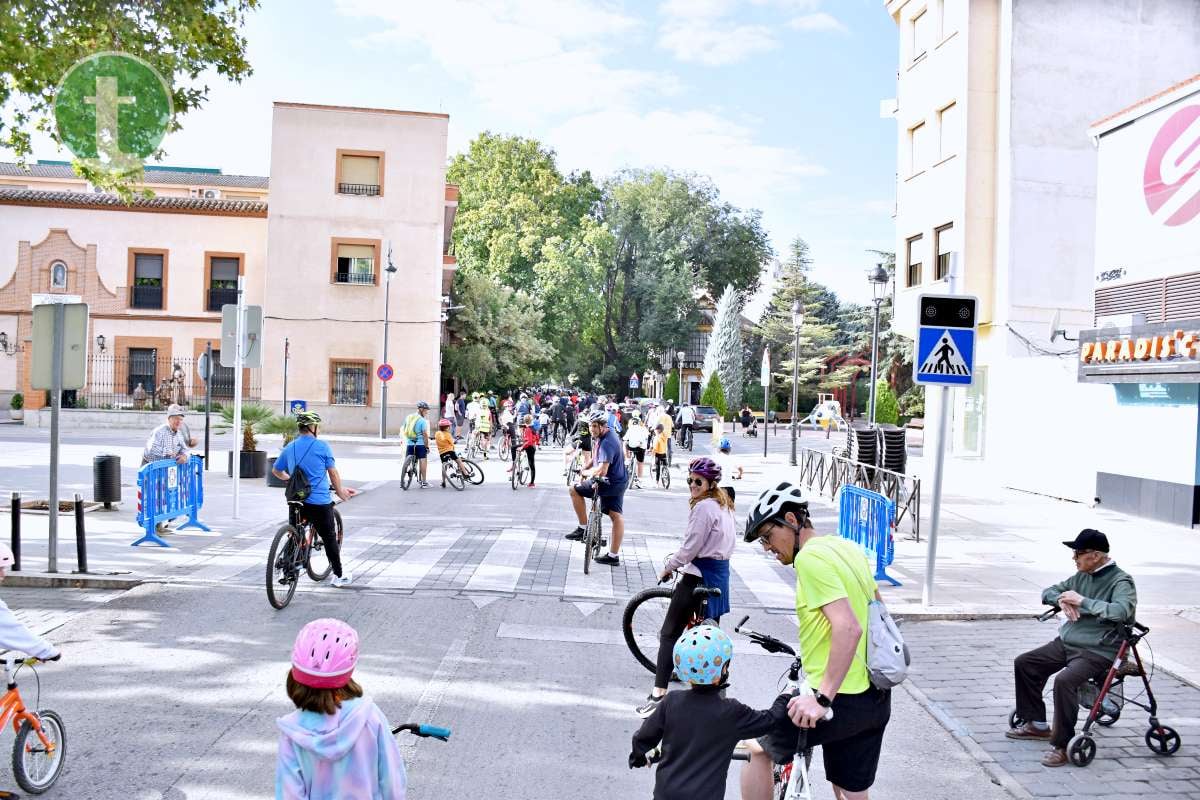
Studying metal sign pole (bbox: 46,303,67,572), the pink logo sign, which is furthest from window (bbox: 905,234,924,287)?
metal sign pole (bbox: 46,303,67,572)

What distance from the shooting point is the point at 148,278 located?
43.3 m

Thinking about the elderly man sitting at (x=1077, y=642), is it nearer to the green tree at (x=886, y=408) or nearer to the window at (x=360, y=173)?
the window at (x=360, y=173)

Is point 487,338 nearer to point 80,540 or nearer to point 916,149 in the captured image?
point 916,149

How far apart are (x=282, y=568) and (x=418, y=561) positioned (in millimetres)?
2731

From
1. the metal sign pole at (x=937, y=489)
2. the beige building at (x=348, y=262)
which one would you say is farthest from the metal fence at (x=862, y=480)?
the beige building at (x=348, y=262)

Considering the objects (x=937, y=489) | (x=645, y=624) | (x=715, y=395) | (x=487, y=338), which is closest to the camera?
(x=645, y=624)

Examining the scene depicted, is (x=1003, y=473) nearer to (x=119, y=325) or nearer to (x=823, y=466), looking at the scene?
(x=823, y=466)

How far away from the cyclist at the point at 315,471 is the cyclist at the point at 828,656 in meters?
6.10

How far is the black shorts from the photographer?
3.91 metres

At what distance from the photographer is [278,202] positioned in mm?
39656

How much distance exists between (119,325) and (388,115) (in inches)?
574

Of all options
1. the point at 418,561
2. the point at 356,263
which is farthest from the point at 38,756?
the point at 356,263

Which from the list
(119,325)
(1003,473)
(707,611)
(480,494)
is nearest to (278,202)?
(119,325)

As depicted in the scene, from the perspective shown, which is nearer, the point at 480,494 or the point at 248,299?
the point at 480,494
